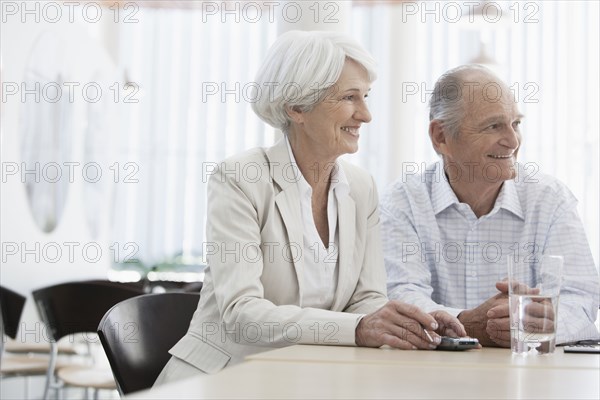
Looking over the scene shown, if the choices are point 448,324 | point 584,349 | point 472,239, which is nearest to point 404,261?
point 472,239

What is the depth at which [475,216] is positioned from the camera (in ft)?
7.20

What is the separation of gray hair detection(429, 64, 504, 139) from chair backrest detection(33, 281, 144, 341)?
1.64 metres

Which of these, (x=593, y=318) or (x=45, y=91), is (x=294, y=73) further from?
(x=45, y=91)

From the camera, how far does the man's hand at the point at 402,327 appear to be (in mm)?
1554

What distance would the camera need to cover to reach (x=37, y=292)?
342cm

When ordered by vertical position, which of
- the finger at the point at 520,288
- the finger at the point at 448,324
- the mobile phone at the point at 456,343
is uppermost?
the finger at the point at 520,288

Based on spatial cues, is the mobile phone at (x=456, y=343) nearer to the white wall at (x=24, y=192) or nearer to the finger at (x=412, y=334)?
the finger at (x=412, y=334)

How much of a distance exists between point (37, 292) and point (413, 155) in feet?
14.9

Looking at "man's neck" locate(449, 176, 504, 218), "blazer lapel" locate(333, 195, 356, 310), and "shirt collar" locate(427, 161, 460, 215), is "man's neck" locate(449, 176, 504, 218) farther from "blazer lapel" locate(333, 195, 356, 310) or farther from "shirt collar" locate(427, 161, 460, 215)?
"blazer lapel" locate(333, 195, 356, 310)

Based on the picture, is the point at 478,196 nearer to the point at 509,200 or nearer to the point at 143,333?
the point at 509,200

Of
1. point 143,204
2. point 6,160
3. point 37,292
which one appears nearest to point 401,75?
point 143,204

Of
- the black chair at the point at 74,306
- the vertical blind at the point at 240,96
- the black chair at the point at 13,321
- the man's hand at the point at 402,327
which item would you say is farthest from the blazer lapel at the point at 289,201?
the vertical blind at the point at 240,96

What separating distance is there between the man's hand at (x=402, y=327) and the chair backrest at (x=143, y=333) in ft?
1.53

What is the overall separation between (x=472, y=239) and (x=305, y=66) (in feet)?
2.08
